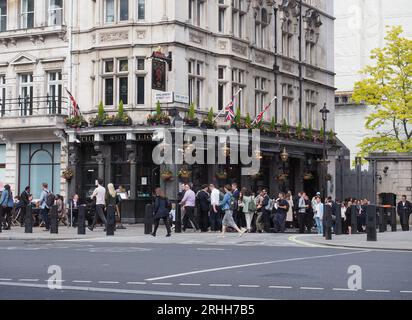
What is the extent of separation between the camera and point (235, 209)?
2992cm

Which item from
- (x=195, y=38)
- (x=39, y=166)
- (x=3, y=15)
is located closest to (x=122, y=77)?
(x=195, y=38)

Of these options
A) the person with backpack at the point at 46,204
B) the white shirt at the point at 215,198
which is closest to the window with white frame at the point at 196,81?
the person with backpack at the point at 46,204

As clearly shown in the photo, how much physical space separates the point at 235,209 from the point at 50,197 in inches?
289

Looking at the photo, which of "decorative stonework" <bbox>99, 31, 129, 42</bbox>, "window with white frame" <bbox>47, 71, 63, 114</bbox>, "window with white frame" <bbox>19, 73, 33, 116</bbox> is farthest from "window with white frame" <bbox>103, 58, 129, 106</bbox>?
"window with white frame" <bbox>19, 73, 33, 116</bbox>

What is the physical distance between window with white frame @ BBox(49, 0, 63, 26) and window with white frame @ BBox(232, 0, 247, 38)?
8.42 metres

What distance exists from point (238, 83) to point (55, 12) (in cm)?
951

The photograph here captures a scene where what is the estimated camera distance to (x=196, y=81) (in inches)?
1487

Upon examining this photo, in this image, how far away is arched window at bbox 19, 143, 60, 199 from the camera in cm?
3866

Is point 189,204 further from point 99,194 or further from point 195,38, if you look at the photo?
point 195,38

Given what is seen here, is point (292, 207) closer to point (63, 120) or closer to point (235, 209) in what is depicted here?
point (235, 209)

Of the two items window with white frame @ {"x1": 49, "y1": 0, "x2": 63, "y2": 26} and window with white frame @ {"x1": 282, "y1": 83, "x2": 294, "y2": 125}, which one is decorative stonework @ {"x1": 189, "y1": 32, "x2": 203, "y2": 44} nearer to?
window with white frame @ {"x1": 49, "y1": 0, "x2": 63, "y2": 26}

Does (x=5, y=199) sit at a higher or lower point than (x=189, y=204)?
higher
